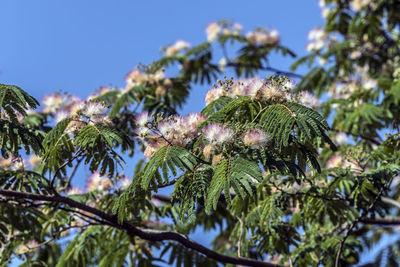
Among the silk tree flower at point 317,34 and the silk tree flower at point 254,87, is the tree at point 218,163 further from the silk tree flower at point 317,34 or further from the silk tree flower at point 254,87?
the silk tree flower at point 317,34

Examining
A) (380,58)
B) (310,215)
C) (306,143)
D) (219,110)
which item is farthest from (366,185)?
(380,58)

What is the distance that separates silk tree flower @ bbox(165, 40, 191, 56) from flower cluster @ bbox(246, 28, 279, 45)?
1012 mm

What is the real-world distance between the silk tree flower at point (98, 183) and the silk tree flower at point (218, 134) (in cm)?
244

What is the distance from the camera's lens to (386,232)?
318 inches

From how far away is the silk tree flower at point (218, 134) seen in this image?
304 cm

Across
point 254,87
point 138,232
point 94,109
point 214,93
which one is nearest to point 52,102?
point 138,232

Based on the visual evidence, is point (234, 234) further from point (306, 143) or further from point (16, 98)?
point (16, 98)

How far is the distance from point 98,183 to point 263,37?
465 cm

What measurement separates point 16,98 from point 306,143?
1.74 meters

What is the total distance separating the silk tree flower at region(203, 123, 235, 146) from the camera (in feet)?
9.99

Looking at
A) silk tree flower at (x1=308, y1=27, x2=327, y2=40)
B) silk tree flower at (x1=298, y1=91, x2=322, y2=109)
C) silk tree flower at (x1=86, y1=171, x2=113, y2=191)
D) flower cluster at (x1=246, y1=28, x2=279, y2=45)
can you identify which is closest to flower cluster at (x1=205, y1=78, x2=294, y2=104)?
silk tree flower at (x1=298, y1=91, x2=322, y2=109)

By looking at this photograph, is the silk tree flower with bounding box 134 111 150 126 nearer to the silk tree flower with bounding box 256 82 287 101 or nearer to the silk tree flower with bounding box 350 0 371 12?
the silk tree flower with bounding box 256 82 287 101

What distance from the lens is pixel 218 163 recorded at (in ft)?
9.89

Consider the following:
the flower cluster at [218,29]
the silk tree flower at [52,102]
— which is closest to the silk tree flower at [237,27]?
the flower cluster at [218,29]
